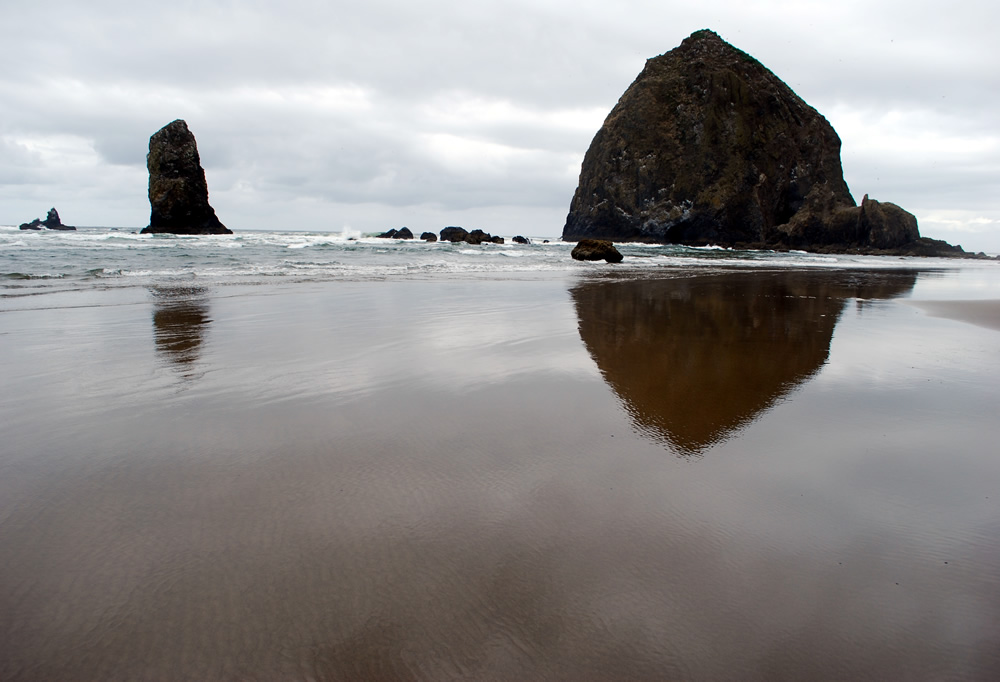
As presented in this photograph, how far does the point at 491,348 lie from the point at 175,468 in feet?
10.0

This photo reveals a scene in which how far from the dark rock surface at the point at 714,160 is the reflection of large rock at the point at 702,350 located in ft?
155

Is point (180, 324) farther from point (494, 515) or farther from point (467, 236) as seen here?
point (467, 236)

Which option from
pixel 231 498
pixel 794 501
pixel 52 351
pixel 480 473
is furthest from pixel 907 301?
pixel 52 351

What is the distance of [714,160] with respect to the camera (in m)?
55.4

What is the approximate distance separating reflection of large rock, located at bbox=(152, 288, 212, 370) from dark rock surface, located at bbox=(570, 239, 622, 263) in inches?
692

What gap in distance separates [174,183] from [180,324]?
1765 inches

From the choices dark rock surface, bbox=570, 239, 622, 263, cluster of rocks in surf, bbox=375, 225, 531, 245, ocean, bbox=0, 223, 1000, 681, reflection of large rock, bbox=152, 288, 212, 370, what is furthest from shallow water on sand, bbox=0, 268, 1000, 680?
cluster of rocks in surf, bbox=375, 225, 531, 245

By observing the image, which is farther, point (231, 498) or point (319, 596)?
point (231, 498)

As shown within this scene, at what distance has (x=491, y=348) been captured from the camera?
510 centimetres

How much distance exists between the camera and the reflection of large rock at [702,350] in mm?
3291

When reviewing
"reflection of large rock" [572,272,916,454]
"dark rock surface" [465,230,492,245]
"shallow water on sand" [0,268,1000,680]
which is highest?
"dark rock surface" [465,230,492,245]

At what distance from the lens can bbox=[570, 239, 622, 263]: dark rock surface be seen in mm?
23609

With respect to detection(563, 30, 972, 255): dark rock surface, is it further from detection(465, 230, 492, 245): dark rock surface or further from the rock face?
the rock face

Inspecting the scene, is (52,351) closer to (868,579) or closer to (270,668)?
(270,668)
